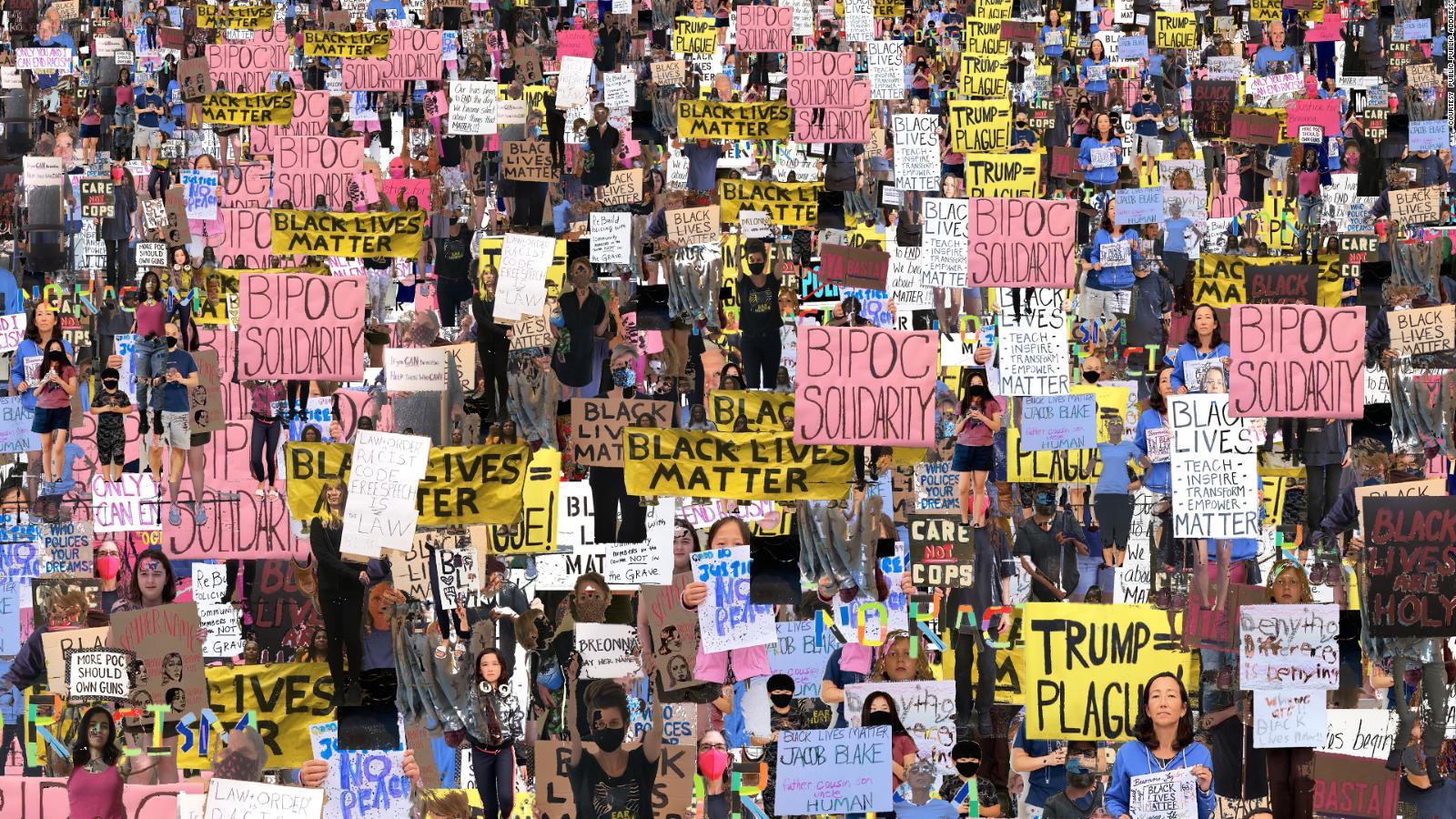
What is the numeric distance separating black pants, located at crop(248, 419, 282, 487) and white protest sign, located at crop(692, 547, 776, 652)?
4.75 m

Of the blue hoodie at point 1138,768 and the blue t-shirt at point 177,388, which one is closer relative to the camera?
the blue hoodie at point 1138,768

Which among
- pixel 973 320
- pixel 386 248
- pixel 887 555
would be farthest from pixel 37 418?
pixel 973 320

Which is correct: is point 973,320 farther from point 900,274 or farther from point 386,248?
point 386,248

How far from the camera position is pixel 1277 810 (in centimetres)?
1337

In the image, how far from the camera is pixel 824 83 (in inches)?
979

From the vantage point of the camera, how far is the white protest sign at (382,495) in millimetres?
14047

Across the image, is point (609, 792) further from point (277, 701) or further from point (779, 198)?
point (779, 198)

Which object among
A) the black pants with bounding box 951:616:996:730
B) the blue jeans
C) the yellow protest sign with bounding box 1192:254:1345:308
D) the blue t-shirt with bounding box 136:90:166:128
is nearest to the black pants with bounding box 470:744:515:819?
the black pants with bounding box 951:616:996:730

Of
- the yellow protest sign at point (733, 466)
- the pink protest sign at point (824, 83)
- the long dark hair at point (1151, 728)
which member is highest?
the pink protest sign at point (824, 83)

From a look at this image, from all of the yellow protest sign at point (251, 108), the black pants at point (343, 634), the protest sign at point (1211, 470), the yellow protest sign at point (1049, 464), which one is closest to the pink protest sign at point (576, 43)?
the yellow protest sign at point (251, 108)

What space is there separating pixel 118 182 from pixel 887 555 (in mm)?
13576

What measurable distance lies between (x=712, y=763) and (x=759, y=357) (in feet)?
22.6

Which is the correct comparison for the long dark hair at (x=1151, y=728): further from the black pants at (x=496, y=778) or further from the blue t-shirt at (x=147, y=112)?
the blue t-shirt at (x=147, y=112)

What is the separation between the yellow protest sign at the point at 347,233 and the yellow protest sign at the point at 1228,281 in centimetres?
704
